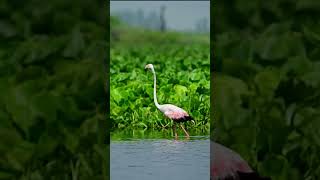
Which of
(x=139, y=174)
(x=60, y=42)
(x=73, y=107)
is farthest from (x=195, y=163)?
(x=60, y=42)

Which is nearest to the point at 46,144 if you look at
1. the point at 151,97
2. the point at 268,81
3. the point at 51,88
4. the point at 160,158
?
the point at 51,88

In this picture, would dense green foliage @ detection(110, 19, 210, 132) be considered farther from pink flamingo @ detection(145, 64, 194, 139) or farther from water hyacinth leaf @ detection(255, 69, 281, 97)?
water hyacinth leaf @ detection(255, 69, 281, 97)

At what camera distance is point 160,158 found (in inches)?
95.9

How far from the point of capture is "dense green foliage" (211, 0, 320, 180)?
2.26 metres

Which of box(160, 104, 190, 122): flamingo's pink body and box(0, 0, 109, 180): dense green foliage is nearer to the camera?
box(0, 0, 109, 180): dense green foliage

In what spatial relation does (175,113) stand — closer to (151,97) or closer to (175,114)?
(175,114)

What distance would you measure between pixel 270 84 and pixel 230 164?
0.31 m

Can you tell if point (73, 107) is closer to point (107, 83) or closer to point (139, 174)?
point (107, 83)

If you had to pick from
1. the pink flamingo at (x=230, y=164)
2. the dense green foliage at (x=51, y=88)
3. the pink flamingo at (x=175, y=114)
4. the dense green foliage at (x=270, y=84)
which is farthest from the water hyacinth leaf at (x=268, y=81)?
the dense green foliage at (x=51, y=88)

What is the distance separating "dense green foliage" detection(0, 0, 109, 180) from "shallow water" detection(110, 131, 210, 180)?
20 cm

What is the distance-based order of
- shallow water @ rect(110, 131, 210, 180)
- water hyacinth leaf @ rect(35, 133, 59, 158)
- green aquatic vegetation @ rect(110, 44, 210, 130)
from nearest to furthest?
water hyacinth leaf @ rect(35, 133, 59, 158)
shallow water @ rect(110, 131, 210, 180)
green aquatic vegetation @ rect(110, 44, 210, 130)

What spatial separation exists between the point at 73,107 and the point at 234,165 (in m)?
0.58

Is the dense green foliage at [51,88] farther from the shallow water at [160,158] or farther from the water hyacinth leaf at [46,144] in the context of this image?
the shallow water at [160,158]

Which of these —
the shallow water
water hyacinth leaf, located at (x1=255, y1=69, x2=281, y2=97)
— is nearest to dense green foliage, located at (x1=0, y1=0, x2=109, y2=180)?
the shallow water
